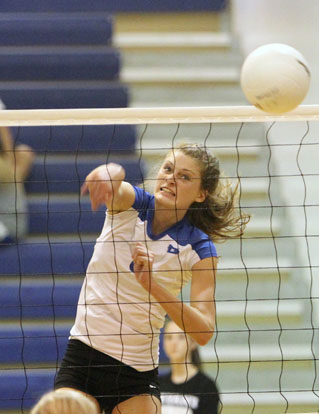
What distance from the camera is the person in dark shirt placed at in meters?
4.36

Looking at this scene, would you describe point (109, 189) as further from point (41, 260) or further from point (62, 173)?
point (62, 173)

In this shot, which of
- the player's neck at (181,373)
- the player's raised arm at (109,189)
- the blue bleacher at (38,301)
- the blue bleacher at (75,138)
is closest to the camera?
the player's raised arm at (109,189)

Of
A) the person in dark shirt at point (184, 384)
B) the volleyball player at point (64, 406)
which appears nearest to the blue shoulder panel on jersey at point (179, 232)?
the volleyball player at point (64, 406)

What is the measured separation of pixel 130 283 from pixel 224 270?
2.48 m

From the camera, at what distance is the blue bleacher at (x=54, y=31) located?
252 inches

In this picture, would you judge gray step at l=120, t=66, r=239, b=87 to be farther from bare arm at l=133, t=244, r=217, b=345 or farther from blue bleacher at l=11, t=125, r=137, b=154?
bare arm at l=133, t=244, r=217, b=345

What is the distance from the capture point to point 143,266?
2.84 m

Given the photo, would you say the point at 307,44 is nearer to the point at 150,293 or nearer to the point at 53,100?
the point at 53,100

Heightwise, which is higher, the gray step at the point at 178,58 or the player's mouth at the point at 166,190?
the gray step at the point at 178,58

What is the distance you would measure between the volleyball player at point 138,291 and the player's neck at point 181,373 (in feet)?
4.95

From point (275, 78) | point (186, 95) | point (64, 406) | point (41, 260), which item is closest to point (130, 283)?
point (64, 406)

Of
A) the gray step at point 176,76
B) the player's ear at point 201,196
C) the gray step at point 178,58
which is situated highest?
the gray step at point 178,58

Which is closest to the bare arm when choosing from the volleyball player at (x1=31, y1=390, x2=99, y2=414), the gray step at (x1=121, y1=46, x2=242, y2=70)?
the volleyball player at (x1=31, y1=390, x2=99, y2=414)

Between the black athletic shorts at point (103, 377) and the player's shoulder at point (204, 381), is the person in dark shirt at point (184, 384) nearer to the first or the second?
the player's shoulder at point (204, 381)
